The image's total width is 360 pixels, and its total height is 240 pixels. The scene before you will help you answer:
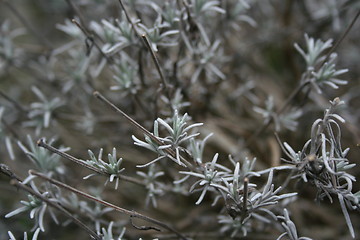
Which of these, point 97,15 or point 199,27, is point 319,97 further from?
point 97,15

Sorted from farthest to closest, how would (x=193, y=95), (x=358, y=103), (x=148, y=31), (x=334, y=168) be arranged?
1. (x=358, y=103)
2. (x=193, y=95)
3. (x=148, y=31)
4. (x=334, y=168)

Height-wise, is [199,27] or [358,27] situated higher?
[199,27]

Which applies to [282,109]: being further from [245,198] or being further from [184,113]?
[245,198]

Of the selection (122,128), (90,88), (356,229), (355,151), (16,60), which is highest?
(16,60)

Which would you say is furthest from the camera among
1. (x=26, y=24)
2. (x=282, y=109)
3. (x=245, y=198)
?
(x=26, y=24)

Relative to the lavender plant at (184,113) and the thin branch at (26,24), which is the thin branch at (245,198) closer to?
the lavender plant at (184,113)

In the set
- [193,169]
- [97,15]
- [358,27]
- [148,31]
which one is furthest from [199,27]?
[358,27]

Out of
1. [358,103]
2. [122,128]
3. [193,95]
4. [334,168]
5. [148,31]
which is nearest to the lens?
[334,168]

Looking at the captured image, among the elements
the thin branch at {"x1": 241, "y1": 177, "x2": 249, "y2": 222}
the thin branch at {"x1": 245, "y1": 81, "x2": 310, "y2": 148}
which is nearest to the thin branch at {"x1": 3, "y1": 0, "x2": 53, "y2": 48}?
the thin branch at {"x1": 245, "y1": 81, "x2": 310, "y2": 148}

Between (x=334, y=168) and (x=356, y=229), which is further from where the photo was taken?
(x=356, y=229)

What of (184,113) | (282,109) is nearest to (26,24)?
(184,113)

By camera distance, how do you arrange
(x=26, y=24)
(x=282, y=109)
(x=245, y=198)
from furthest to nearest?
(x=26, y=24), (x=282, y=109), (x=245, y=198)
